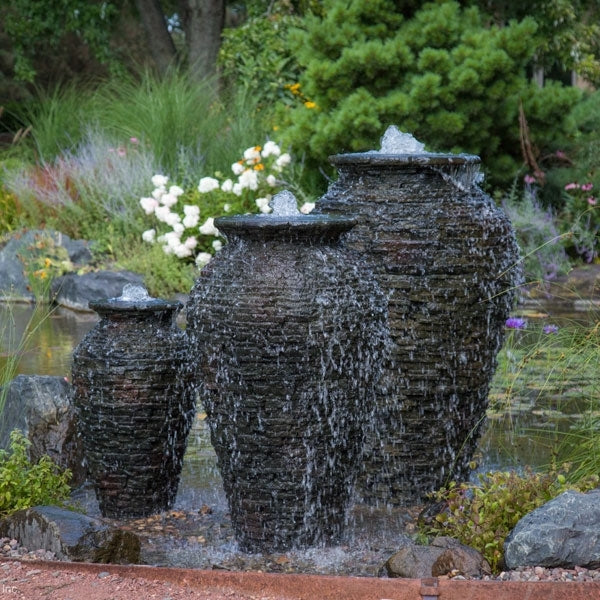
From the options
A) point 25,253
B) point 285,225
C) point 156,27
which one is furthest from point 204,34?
point 285,225

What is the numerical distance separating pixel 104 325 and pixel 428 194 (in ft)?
4.53

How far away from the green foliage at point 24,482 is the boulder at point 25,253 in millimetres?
6716

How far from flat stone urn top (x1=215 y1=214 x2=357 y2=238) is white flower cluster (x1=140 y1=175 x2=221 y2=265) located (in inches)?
241

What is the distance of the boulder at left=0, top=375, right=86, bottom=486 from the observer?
15.6ft

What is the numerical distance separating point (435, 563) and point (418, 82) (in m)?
A: 7.63

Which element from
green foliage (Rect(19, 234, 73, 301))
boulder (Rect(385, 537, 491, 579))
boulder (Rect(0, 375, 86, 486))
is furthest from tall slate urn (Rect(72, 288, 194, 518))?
green foliage (Rect(19, 234, 73, 301))

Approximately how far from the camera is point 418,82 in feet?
34.1

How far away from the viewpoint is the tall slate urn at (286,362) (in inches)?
142

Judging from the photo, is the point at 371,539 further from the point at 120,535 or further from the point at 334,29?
the point at 334,29

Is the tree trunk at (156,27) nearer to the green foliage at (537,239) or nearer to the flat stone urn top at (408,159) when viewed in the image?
the green foliage at (537,239)

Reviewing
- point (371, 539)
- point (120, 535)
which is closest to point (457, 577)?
point (371, 539)

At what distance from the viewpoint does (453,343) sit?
4.32 metres

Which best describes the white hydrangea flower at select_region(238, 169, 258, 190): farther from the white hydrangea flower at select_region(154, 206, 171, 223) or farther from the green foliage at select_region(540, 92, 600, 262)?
the green foliage at select_region(540, 92, 600, 262)

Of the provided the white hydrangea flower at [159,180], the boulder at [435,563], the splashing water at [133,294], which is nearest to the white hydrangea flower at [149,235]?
the white hydrangea flower at [159,180]
